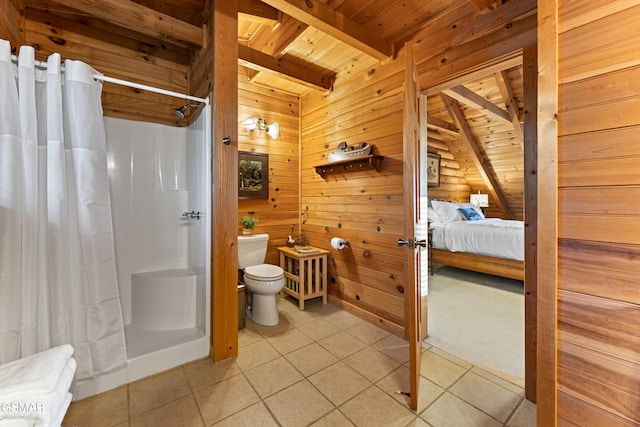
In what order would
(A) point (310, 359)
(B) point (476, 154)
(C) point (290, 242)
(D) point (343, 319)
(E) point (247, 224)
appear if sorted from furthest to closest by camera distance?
(B) point (476, 154), (C) point (290, 242), (E) point (247, 224), (D) point (343, 319), (A) point (310, 359)

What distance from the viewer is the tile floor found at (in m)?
1.35

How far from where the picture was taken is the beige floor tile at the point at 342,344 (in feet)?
6.46

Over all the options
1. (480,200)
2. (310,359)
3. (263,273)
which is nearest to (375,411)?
(310,359)

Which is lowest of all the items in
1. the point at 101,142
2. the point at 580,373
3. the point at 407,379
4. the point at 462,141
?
the point at 407,379

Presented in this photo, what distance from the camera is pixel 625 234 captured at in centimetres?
76

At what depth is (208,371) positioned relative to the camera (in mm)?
1733

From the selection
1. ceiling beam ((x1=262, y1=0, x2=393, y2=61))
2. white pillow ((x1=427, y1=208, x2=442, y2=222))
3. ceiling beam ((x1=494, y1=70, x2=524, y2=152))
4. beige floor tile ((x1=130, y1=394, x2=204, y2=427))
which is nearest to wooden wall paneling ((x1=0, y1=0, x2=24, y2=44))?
ceiling beam ((x1=262, y1=0, x2=393, y2=61))

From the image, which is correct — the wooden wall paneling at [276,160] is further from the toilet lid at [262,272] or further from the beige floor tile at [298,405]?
the beige floor tile at [298,405]

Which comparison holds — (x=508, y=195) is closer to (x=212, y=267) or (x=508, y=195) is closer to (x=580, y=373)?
(x=580, y=373)

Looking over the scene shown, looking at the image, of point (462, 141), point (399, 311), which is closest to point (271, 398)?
point (399, 311)

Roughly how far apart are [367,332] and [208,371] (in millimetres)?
1287

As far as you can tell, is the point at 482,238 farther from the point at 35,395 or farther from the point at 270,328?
the point at 35,395

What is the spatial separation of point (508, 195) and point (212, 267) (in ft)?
19.9

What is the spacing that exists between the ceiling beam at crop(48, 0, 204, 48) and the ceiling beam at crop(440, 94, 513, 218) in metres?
3.55
